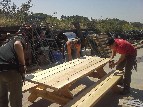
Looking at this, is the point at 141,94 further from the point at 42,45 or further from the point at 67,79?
the point at 42,45

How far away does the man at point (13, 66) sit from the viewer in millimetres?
4492

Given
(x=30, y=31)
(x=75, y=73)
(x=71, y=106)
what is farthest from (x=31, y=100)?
(x=30, y=31)

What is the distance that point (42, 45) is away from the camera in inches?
447

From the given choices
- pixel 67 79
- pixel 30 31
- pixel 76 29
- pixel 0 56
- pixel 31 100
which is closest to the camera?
pixel 0 56

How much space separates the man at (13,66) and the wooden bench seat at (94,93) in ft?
3.19

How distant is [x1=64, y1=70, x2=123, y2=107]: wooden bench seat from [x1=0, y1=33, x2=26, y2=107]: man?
972 millimetres

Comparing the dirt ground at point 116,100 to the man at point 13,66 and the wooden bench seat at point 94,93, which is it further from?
the man at point 13,66

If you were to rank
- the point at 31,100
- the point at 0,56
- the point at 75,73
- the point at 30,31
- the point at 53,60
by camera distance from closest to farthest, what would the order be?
the point at 0,56 → the point at 75,73 → the point at 31,100 → the point at 30,31 → the point at 53,60

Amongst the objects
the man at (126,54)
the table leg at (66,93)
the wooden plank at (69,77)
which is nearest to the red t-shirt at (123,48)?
the man at (126,54)

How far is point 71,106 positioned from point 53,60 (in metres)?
6.95

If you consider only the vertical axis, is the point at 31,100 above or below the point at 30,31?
below

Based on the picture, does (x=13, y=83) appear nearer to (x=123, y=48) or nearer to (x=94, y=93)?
(x=94, y=93)

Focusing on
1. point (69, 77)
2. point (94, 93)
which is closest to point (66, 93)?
point (69, 77)

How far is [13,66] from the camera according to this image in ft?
14.9
